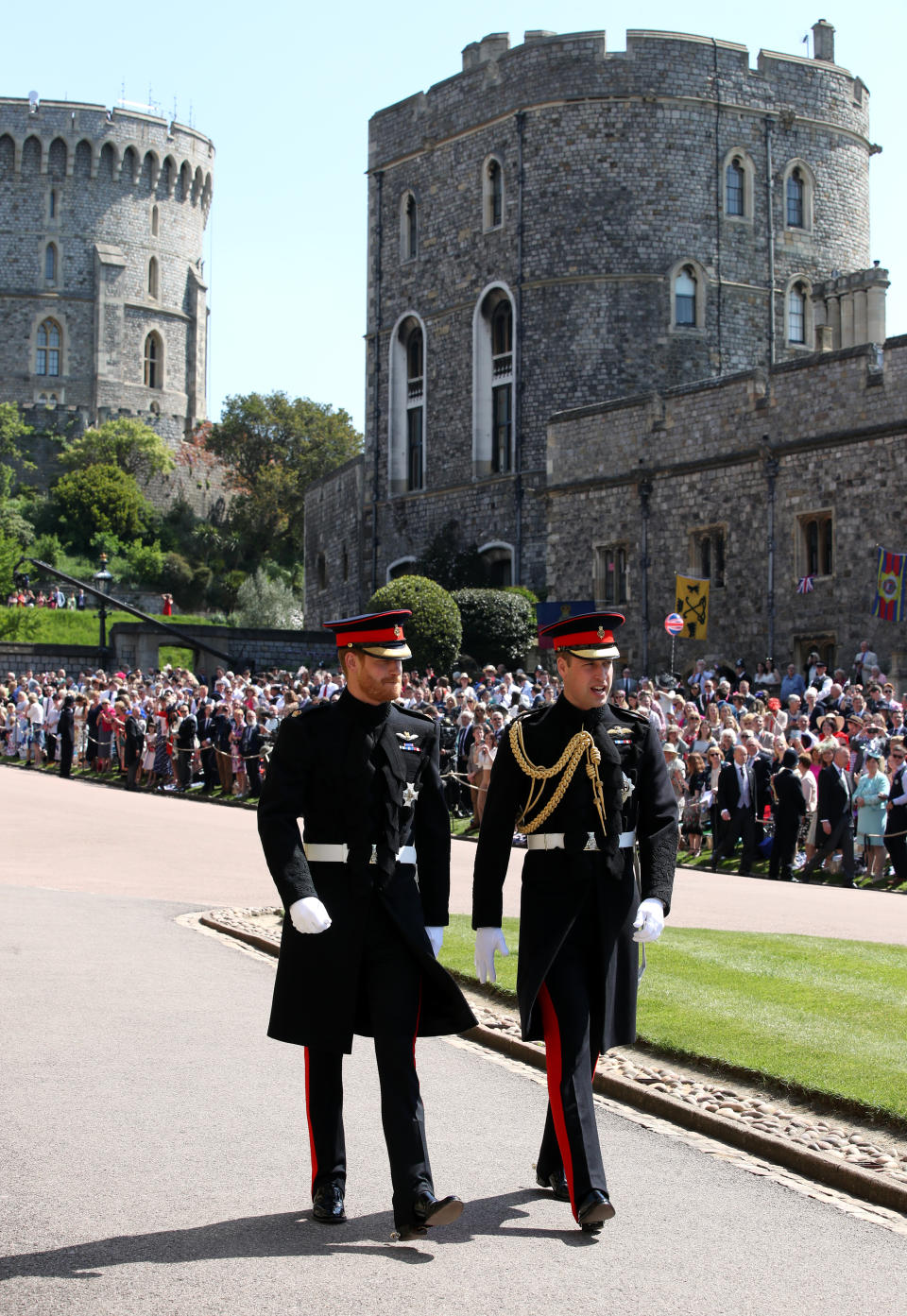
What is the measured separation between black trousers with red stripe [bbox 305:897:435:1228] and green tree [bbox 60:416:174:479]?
7220 centimetres

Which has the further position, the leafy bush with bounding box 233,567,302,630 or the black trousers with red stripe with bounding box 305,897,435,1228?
the leafy bush with bounding box 233,567,302,630

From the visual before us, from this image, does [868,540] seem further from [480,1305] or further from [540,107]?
[480,1305]

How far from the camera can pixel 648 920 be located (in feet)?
Result: 18.7

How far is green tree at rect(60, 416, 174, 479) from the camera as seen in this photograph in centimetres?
7594

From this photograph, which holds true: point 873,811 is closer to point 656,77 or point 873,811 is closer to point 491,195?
point 656,77

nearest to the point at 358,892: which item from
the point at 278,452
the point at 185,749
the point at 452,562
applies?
the point at 185,749

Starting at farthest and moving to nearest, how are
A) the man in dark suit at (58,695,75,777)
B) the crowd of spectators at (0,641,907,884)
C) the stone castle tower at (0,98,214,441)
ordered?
1. the stone castle tower at (0,98,214,441)
2. the man in dark suit at (58,695,75,777)
3. the crowd of spectators at (0,641,907,884)

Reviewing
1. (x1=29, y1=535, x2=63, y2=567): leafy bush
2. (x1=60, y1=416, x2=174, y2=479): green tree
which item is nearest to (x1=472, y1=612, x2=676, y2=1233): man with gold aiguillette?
(x1=29, y1=535, x2=63, y2=567): leafy bush

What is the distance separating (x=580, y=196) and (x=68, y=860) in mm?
31289

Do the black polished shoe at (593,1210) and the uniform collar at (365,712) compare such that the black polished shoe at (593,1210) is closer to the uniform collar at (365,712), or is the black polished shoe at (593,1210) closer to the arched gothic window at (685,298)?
the uniform collar at (365,712)

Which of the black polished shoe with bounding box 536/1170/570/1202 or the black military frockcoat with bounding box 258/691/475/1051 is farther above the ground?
the black military frockcoat with bounding box 258/691/475/1051

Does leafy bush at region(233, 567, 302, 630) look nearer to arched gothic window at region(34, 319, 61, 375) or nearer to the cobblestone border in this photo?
arched gothic window at region(34, 319, 61, 375)

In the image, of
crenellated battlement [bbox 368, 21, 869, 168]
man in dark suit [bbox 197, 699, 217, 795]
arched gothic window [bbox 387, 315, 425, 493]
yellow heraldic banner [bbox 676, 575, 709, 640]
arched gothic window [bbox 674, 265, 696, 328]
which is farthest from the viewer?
arched gothic window [bbox 387, 315, 425, 493]

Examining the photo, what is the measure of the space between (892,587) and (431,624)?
9.95 metres
